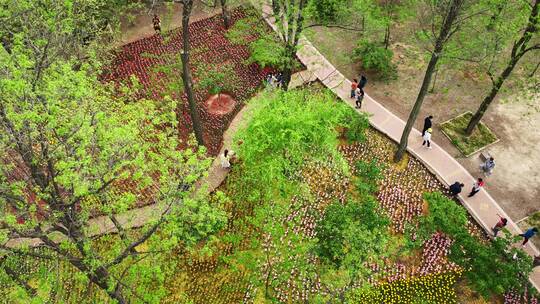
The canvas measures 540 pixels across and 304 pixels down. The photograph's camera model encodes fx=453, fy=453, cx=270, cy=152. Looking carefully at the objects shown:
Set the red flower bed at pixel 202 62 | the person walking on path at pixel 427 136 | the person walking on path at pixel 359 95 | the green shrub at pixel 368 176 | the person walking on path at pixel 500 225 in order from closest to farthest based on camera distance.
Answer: the person walking on path at pixel 500 225, the green shrub at pixel 368 176, the person walking on path at pixel 427 136, the red flower bed at pixel 202 62, the person walking on path at pixel 359 95

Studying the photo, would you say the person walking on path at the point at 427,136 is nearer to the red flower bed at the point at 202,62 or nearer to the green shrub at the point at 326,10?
the green shrub at the point at 326,10

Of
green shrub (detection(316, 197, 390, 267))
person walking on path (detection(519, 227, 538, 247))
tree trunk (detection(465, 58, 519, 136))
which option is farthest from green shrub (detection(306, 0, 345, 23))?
person walking on path (detection(519, 227, 538, 247))

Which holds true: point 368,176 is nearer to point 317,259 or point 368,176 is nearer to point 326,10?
point 317,259

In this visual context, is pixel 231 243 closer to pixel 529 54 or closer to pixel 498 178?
pixel 498 178

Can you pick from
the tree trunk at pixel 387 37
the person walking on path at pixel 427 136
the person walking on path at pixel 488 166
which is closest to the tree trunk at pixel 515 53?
the person walking on path at pixel 488 166

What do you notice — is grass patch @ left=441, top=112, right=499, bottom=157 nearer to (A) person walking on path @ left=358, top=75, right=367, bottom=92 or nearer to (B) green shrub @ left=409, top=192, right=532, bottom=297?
(A) person walking on path @ left=358, top=75, right=367, bottom=92

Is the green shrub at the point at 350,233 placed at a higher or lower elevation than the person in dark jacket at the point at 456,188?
higher

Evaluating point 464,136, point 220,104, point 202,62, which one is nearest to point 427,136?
point 464,136
